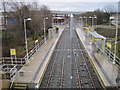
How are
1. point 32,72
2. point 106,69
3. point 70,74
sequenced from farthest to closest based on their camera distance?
point 70,74 < point 106,69 < point 32,72

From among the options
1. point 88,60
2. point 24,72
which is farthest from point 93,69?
point 24,72

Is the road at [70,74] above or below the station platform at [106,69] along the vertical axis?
below

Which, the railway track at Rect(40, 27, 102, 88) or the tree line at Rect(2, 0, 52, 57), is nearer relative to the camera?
the railway track at Rect(40, 27, 102, 88)

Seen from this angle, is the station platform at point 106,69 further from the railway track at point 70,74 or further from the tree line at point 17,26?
the tree line at point 17,26

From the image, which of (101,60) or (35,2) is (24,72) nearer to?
(101,60)

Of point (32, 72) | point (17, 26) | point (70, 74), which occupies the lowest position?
point (70, 74)

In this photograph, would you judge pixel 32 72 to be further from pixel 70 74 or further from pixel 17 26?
pixel 17 26

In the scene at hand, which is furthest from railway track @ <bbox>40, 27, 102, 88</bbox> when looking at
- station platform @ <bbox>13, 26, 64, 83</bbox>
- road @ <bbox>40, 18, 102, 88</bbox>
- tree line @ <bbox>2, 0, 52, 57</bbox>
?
tree line @ <bbox>2, 0, 52, 57</bbox>

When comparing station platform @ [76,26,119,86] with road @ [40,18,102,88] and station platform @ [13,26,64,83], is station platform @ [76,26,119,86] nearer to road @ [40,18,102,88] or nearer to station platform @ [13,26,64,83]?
road @ [40,18,102,88]

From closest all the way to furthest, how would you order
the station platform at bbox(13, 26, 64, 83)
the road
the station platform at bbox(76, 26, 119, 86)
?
the station platform at bbox(76, 26, 119, 86) → the station platform at bbox(13, 26, 64, 83) → the road

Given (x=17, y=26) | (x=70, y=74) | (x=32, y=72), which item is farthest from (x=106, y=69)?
(x=17, y=26)

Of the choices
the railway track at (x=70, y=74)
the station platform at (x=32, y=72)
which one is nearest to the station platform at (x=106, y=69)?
the railway track at (x=70, y=74)

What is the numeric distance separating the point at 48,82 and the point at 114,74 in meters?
2.23

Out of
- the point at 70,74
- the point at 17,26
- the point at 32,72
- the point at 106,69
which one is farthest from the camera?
the point at 17,26
